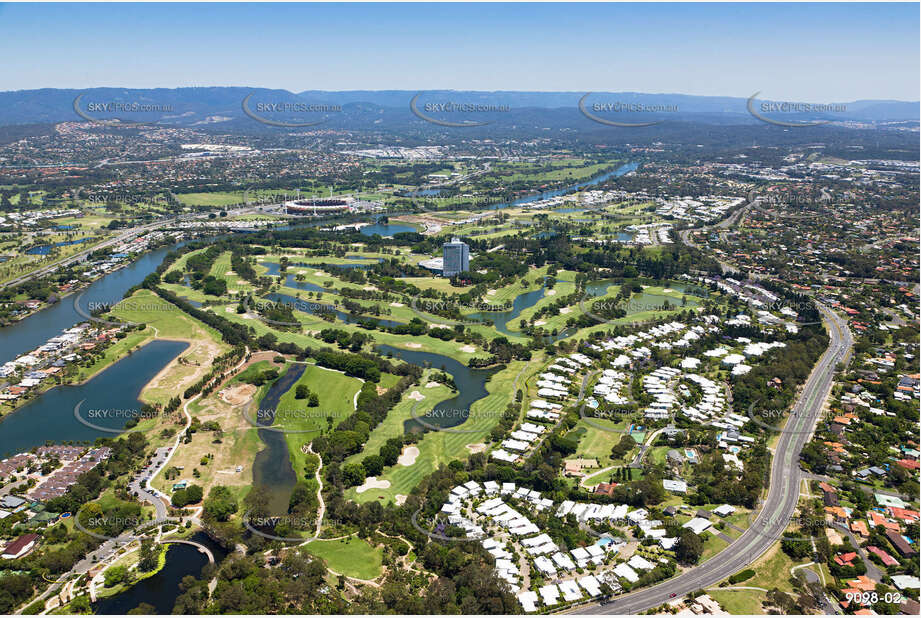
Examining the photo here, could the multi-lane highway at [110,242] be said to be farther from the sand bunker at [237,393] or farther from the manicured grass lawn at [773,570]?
the manicured grass lawn at [773,570]

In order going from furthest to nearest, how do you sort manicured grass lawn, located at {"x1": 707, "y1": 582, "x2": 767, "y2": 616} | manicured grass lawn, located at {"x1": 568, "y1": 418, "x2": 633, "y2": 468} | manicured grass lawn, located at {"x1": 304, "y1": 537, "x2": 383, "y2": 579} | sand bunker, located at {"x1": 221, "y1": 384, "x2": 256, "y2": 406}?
sand bunker, located at {"x1": 221, "y1": 384, "x2": 256, "y2": 406}
manicured grass lawn, located at {"x1": 568, "y1": 418, "x2": 633, "y2": 468}
manicured grass lawn, located at {"x1": 304, "y1": 537, "x2": 383, "y2": 579}
manicured grass lawn, located at {"x1": 707, "y1": 582, "x2": 767, "y2": 616}

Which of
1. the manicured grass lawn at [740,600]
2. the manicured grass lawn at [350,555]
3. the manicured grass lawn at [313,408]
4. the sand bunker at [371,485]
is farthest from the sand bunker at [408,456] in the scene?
the manicured grass lawn at [740,600]

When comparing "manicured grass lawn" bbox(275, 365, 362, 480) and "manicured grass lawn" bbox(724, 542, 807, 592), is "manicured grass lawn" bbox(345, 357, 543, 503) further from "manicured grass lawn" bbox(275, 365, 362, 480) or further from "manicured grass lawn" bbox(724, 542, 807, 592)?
"manicured grass lawn" bbox(724, 542, 807, 592)

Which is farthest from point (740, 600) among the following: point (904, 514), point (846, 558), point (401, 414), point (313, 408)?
point (313, 408)

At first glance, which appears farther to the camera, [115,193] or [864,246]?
[115,193]

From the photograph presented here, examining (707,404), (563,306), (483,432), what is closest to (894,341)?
(707,404)

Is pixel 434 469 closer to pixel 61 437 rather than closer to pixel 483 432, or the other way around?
pixel 483 432

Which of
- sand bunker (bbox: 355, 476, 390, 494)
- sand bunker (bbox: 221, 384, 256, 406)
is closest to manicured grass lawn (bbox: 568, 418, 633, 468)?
sand bunker (bbox: 355, 476, 390, 494)
